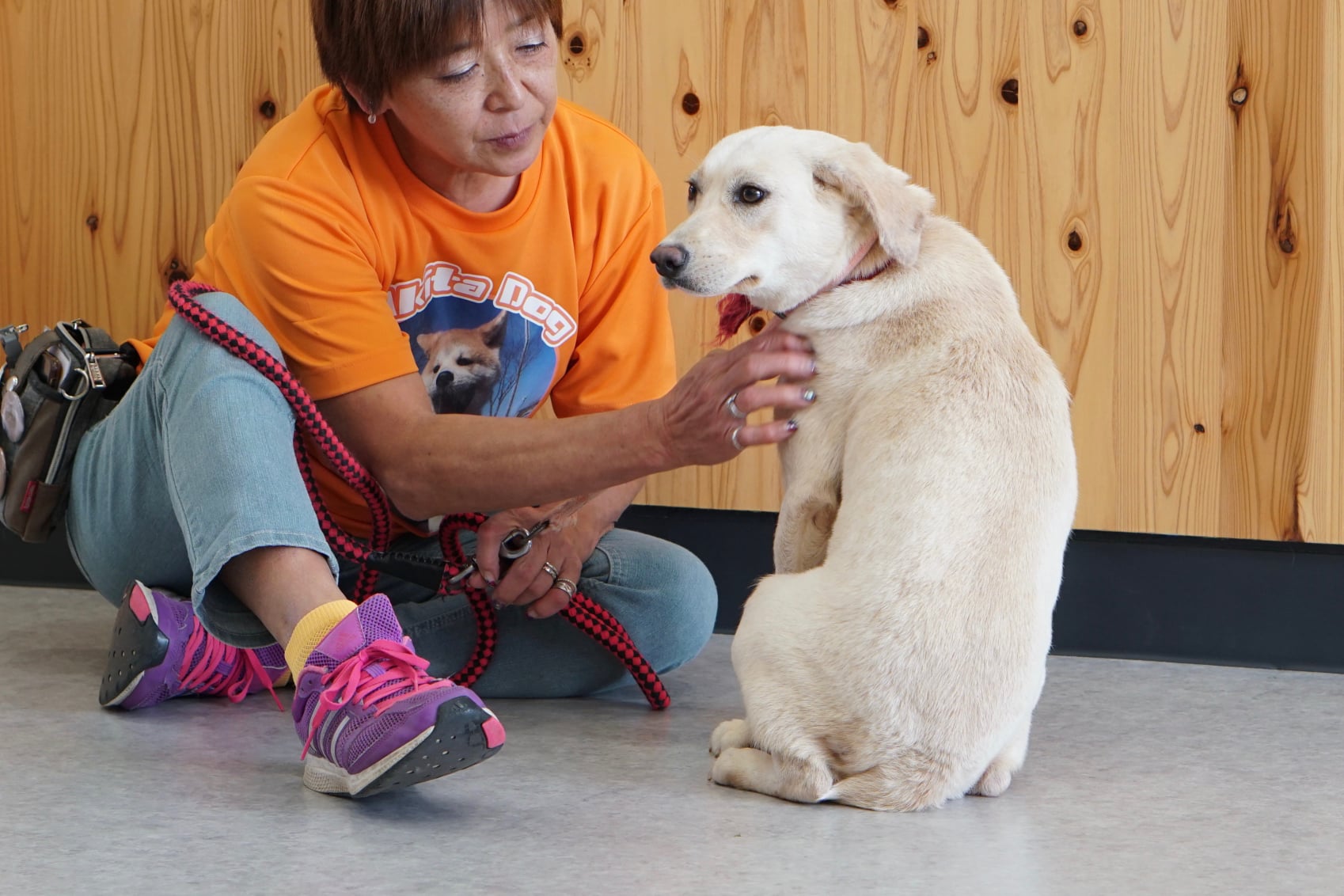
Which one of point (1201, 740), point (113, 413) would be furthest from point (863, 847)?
point (113, 413)

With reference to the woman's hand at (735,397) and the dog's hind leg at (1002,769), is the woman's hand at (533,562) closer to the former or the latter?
the woman's hand at (735,397)

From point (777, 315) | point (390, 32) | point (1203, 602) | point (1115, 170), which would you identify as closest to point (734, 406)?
point (777, 315)

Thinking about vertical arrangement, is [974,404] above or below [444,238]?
below

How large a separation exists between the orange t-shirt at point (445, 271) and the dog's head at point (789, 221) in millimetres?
326

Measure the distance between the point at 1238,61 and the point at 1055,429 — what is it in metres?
1.04

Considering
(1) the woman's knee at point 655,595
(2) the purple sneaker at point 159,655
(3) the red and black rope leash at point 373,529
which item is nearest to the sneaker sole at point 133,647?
(2) the purple sneaker at point 159,655

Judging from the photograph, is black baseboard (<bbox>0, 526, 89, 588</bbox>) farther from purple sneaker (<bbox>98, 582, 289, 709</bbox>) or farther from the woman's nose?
the woman's nose

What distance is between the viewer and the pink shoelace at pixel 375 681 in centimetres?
131

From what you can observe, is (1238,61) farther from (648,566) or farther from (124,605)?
(124,605)

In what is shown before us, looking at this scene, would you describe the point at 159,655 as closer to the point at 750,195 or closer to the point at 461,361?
the point at 461,361

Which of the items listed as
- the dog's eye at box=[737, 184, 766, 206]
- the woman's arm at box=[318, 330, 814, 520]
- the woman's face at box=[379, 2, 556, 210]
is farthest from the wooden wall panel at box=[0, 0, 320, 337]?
the dog's eye at box=[737, 184, 766, 206]

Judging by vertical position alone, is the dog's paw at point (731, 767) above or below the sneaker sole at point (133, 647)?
below

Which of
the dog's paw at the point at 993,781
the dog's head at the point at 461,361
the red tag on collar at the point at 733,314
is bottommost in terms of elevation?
the dog's paw at the point at 993,781

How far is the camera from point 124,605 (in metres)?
1.71
